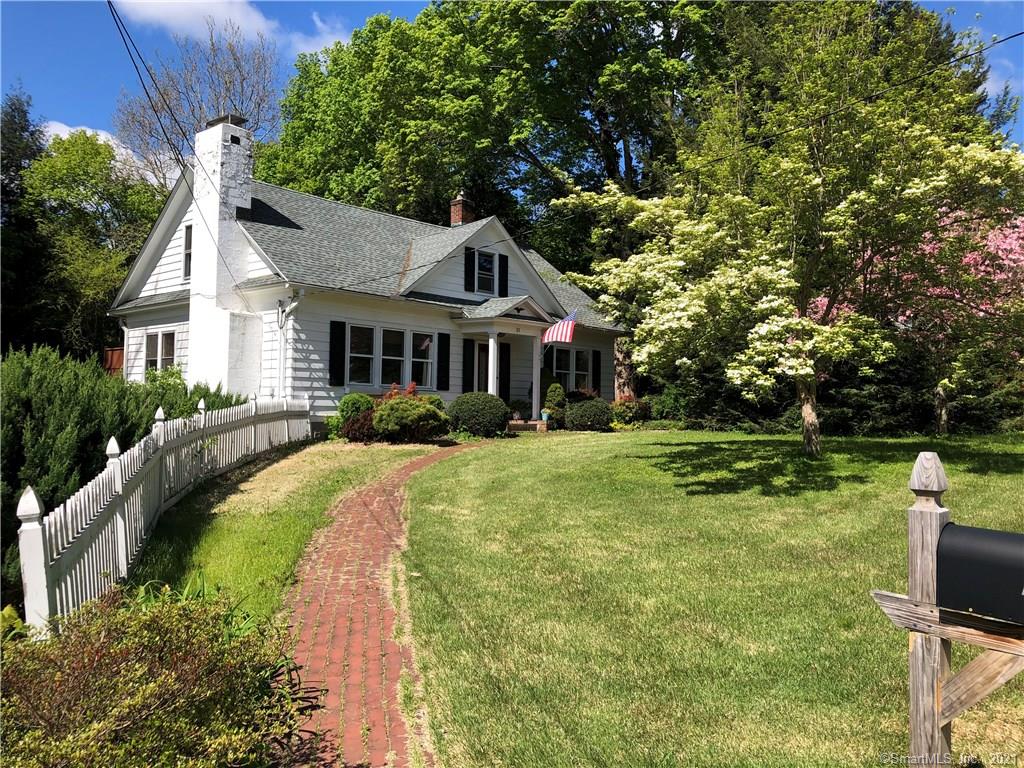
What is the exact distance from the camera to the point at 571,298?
27203 mm

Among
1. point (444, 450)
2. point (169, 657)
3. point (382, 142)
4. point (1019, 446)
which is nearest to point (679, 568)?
point (169, 657)

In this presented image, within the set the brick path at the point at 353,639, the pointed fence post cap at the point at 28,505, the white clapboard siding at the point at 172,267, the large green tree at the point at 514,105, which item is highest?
the large green tree at the point at 514,105

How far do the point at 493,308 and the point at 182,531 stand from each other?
13586 mm

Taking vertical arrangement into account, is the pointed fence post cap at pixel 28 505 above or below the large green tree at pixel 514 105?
below

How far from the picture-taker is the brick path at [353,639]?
12.1 feet

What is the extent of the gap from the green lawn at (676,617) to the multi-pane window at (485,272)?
39.1 feet

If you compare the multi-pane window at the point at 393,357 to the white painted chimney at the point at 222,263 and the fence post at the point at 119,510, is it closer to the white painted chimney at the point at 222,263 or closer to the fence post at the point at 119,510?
the white painted chimney at the point at 222,263

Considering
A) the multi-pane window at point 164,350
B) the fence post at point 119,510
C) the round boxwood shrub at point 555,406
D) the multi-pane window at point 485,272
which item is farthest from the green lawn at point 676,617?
the multi-pane window at point 164,350

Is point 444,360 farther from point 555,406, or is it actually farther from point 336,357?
point 555,406

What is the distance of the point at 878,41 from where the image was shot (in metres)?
18.7

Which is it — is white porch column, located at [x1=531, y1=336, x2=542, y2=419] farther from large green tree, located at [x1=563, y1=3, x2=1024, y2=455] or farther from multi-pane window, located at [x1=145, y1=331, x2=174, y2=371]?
multi-pane window, located at [x1=145, y1=331, x2=174, y2=371]

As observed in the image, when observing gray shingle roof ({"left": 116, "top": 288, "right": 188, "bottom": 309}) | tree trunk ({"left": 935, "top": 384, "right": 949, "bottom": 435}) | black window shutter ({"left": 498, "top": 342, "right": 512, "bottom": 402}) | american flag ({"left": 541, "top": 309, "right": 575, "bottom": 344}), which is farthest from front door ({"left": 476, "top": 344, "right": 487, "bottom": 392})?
tree trunk ({"left": 935, "top": 384, "right": 949, "bottom": 435})

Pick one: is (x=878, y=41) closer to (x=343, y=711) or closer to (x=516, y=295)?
(x=516, y=295)

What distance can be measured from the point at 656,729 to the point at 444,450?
463 inches
